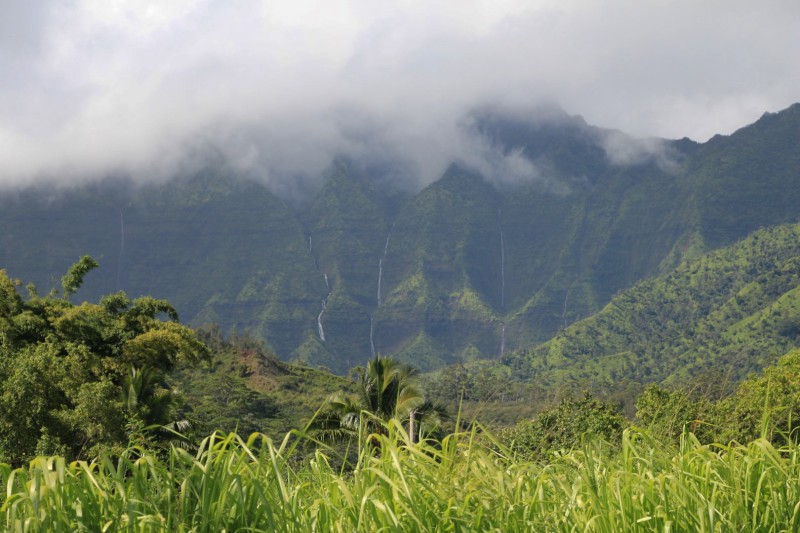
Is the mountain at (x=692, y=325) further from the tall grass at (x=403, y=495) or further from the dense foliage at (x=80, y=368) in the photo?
the tall grass at (x=403, y=495)

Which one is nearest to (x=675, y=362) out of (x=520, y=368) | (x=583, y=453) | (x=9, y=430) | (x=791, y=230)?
(x=520, y=368)

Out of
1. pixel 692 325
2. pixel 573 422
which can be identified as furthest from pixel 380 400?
pixel 692 325

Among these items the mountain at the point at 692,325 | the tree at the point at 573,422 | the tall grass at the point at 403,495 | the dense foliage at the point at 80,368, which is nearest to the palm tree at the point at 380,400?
the dense foliage at the point at 80,368

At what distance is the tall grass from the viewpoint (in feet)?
17.3

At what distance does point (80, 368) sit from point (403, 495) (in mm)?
23759

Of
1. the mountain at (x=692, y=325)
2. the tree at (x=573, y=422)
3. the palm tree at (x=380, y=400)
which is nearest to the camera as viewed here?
the palm tree at (x=380, y=400)

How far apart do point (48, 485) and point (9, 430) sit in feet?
69.4

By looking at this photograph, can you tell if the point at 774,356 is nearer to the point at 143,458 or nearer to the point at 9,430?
the point at 9,430

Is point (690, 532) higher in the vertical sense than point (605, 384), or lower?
higher

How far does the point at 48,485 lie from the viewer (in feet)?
16.3

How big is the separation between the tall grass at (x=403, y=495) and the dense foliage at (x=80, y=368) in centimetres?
1433

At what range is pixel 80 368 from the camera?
89.4 ft

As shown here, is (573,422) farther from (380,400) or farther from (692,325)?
(692,325)

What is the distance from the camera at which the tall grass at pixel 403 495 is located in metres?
5.28
